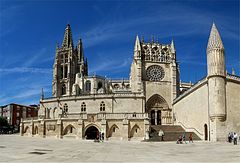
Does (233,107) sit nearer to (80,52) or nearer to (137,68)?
(137,68)

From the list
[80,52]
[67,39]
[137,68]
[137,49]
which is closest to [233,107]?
[137,68]

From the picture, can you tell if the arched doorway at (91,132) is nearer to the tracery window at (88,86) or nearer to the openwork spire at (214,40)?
the openwork spire at (214,40)

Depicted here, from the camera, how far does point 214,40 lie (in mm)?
37562

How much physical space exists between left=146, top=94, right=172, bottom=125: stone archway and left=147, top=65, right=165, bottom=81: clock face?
149 inches

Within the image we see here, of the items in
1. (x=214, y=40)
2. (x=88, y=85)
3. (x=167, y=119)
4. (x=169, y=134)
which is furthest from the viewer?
(x=88, y=85)

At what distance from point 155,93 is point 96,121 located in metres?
19.4

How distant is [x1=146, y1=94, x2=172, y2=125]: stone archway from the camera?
56281 mm

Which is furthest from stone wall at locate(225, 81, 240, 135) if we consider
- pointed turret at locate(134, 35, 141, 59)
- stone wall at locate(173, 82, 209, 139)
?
pointed turret at locate(134, 35, 141, 59)

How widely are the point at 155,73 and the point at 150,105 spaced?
7.01 metres

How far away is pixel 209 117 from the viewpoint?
3619 centimetres

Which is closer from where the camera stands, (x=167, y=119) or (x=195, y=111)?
(x=195, y=111)

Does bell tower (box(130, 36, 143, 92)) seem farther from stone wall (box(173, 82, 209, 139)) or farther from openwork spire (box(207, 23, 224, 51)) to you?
openwork spire (box(207, 23, 224, 51))

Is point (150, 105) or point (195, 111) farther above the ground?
point (150, 105)

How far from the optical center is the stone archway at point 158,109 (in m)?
56.3
